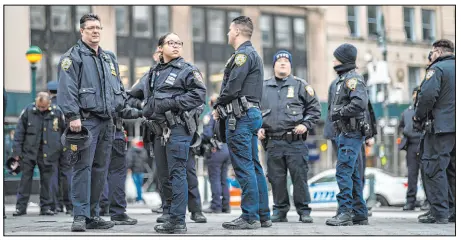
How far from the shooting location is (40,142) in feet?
38.1

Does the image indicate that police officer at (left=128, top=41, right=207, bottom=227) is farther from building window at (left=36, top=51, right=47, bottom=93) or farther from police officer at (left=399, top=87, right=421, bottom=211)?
building window at (left=36, top=51, right=47, bottom=93)

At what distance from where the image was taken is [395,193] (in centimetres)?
1722

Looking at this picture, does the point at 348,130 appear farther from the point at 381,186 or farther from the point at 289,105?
the point at 381,186

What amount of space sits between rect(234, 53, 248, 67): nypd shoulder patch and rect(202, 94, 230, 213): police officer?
193 inches

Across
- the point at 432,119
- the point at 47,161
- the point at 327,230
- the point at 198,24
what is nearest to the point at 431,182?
the point at 432,119

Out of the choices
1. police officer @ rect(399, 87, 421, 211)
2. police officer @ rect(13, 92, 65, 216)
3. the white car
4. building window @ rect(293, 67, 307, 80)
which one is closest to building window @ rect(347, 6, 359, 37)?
building window @ rect(293, 67, 307, 80)

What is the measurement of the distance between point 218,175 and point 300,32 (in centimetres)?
2623

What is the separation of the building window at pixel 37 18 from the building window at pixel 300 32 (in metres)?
12.1

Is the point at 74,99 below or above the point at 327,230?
above

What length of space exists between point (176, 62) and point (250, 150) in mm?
1116

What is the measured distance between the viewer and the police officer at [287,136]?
9570 mm

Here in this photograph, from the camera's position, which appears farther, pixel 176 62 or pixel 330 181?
pixel 330 181

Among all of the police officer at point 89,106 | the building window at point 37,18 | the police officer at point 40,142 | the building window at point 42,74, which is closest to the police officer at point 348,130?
the police officer at point 89,106

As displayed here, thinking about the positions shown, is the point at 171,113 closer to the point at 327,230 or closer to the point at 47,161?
the point at 327,230
